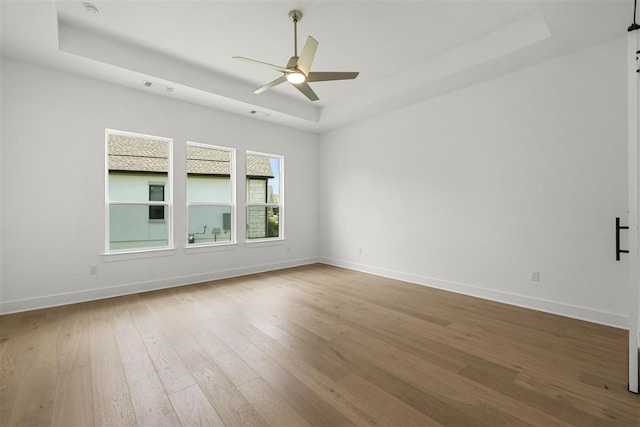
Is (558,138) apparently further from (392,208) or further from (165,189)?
(165,189)

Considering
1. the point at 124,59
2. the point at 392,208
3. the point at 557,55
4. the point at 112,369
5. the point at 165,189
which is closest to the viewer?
the point at 112,369

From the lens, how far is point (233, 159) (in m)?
5.22

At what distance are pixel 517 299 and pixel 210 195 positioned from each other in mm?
4977


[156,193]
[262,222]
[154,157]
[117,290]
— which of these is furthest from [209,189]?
[117,290]

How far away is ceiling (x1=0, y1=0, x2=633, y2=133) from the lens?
278 centimetres

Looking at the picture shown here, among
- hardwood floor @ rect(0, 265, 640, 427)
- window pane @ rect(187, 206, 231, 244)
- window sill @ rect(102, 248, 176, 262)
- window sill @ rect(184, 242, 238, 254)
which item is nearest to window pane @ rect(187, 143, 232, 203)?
window pane @ rect(187, 206, 231, 244)

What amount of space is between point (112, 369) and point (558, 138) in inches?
A: 199

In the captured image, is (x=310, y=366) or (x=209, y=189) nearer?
(x=310, y=366)

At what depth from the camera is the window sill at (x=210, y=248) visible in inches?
185

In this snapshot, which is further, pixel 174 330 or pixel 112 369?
pixel 174 330

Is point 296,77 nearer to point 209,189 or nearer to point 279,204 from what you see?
point 209,189

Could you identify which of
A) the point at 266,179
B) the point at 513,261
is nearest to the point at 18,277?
the point at 266,179

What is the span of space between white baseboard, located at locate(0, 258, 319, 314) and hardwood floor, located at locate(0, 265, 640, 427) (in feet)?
0.52

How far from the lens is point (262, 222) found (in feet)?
19.0
